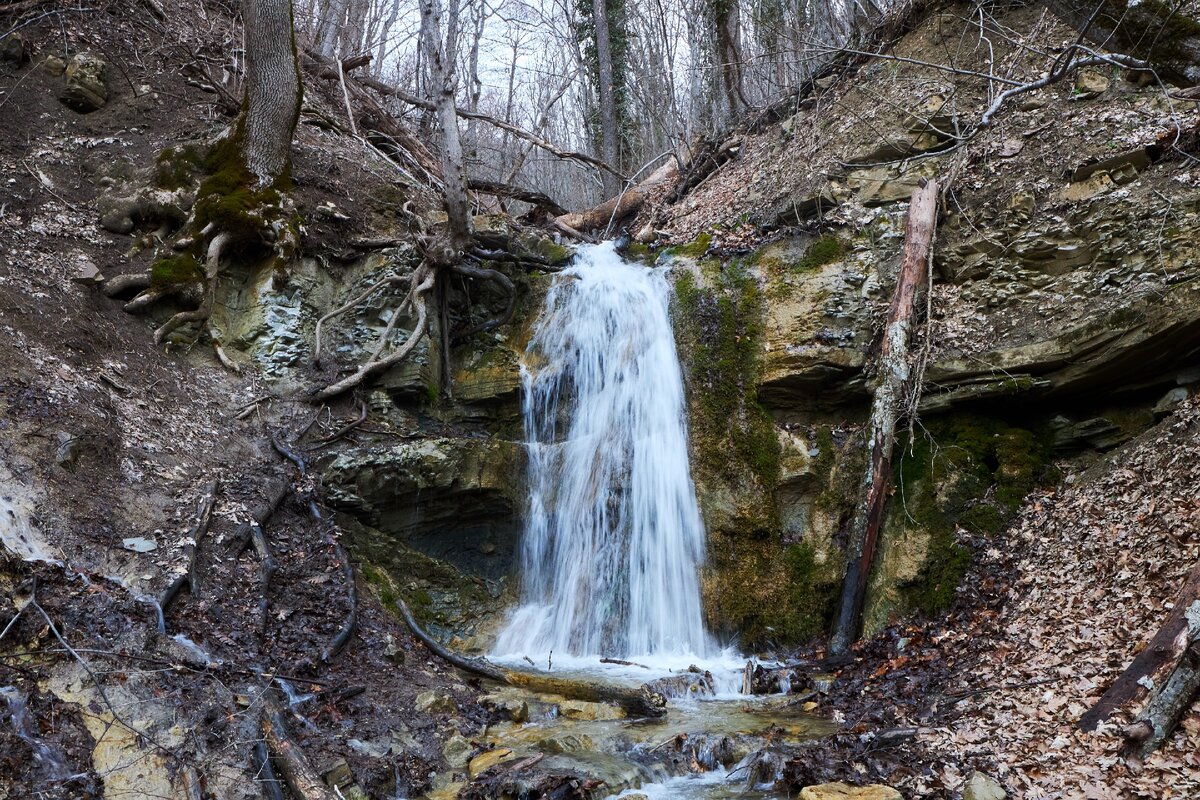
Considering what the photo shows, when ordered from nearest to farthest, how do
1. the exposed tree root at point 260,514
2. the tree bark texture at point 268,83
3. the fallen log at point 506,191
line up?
the exposed tree root at point 260,514 → the tree bark texture at point 268,83 → the fallen log at point 506,191

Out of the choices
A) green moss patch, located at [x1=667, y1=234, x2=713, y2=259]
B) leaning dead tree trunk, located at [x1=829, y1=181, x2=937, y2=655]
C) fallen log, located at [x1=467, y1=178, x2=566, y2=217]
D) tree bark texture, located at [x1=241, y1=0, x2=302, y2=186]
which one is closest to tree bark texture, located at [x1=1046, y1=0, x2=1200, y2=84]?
leaning dead tree trunk, located at [x1=829, y1=181, x2=937, y2=655]

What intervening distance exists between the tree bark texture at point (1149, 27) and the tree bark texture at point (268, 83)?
863cm

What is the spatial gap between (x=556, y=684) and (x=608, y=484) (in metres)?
Answer: 2.90

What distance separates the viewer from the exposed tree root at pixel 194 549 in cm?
533

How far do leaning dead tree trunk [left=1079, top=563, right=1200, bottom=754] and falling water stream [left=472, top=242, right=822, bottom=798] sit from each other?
220 centimetres

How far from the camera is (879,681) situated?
5918 millimetres

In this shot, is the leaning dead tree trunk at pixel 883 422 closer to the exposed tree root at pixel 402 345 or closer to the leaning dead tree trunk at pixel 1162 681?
the leaning dead tree trunk at pixel 1162 681

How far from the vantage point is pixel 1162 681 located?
393 centimetres

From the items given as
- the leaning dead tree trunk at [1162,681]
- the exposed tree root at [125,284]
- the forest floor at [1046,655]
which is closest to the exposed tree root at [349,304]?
the exposed tree root at [125,284]

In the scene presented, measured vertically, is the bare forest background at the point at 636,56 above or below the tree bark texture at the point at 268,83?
above

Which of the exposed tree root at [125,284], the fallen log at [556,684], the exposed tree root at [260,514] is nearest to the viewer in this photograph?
the fallen log at [556,684]

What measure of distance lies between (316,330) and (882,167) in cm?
768

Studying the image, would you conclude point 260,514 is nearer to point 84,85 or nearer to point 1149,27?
point 84,85

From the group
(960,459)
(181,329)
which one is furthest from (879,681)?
(181,329)
